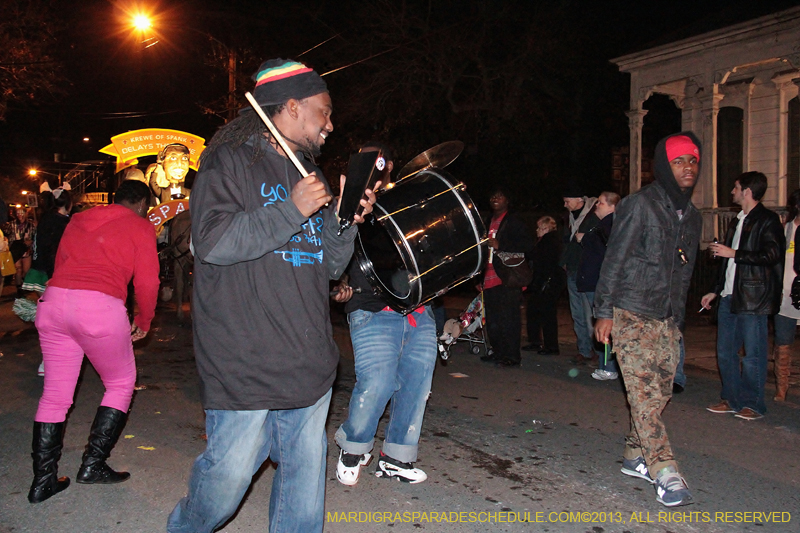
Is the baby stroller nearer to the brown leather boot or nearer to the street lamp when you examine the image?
the brown leather boot

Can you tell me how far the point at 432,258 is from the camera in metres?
4.20

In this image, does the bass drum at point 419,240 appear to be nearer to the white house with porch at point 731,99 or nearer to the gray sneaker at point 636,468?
the gray sneaker at point 636,468

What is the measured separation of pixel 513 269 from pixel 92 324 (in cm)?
502

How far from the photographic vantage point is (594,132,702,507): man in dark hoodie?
4234 millimetres

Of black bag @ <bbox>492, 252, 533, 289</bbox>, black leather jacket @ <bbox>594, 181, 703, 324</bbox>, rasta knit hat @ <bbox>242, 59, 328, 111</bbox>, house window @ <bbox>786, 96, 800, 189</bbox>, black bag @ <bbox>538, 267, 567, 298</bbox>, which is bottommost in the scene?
black bag @ <bbox>538, 267, 567, 298</bbox>

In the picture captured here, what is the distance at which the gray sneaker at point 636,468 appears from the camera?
459 cm

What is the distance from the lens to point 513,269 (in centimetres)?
808

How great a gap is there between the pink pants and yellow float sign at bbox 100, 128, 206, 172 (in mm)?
12537

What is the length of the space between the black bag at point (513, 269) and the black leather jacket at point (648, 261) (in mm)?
3579

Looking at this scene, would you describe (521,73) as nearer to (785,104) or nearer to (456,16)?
(456,16)

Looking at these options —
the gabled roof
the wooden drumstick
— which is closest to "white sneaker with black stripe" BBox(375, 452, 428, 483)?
the wooden drumstick

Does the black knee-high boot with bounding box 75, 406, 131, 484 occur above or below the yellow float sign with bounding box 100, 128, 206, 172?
below

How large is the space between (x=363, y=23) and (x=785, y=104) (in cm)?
1213

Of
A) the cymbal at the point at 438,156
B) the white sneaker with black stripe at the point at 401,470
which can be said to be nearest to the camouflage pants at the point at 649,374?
the white sneaker with black stripe at the point at 401,470
